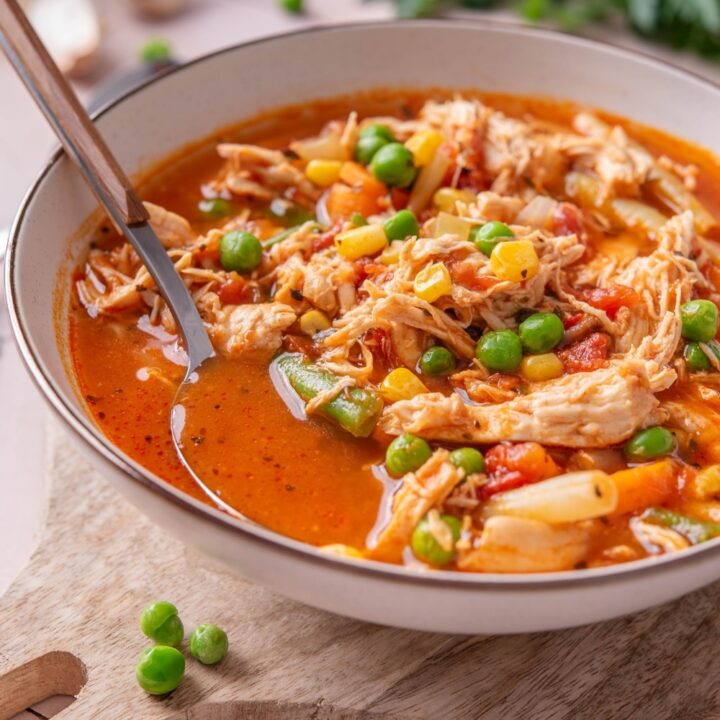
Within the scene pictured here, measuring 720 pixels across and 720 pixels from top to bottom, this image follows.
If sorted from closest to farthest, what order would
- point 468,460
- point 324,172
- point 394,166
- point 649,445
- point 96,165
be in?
point 468,460
point 649,445
point 96,165
point 394,166
point 324,172

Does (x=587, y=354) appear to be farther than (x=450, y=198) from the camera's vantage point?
No

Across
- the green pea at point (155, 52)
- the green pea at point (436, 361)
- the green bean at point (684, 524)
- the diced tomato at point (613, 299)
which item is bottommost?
the green bean at point (684, 524)

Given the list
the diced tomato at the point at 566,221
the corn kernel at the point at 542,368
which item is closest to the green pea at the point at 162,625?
the corn kernel at the point at 542,368

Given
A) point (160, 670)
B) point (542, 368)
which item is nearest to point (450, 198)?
point (542, 368)

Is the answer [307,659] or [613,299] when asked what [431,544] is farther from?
[613,299]

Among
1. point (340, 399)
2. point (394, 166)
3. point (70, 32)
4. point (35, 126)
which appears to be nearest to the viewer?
point (340, 399)

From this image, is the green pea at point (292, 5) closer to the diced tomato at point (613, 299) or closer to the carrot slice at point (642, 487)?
the diced tomato at point (613, 299)

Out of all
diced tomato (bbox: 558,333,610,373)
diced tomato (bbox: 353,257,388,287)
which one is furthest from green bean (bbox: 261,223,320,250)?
diced tomato (bbox: 558,333,610,373)
